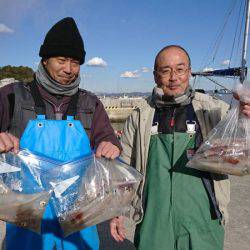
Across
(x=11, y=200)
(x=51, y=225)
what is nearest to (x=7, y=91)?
(x=11, y=200)


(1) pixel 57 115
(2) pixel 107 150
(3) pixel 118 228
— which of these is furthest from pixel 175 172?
(1) pixel 57 115

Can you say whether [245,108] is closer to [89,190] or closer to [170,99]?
[170,99]

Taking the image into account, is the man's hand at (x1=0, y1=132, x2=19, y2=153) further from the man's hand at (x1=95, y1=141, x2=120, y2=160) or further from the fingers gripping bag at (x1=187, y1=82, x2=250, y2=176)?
the fingers gripping bag at (x1=187, y1=82, x2=250, y2=176)

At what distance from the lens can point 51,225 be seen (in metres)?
2.41

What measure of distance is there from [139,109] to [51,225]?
3.34 ft

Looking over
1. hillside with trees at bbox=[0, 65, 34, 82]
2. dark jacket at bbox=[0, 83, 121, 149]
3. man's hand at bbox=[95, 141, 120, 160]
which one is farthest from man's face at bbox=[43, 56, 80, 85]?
hillside with trees at bbox=[0, 65, 34, 82]

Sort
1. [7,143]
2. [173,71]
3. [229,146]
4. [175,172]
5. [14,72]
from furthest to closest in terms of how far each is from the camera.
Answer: [14,72] < [173,71] < [175,172] < [229,146] < [7,143]

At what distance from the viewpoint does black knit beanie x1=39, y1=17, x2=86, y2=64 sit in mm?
2498

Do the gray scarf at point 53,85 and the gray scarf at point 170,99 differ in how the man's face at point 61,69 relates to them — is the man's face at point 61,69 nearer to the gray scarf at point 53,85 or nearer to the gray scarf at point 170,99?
the gray scarf at point 53,85

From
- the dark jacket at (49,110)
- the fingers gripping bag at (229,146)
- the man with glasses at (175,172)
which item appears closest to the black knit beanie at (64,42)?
the dark jacket at (49,110)

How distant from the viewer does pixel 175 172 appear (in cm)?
244

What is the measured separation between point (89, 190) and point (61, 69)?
87 cm

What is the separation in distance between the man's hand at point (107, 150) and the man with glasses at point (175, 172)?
300 mm

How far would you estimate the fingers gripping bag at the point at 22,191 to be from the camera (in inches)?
80.6
